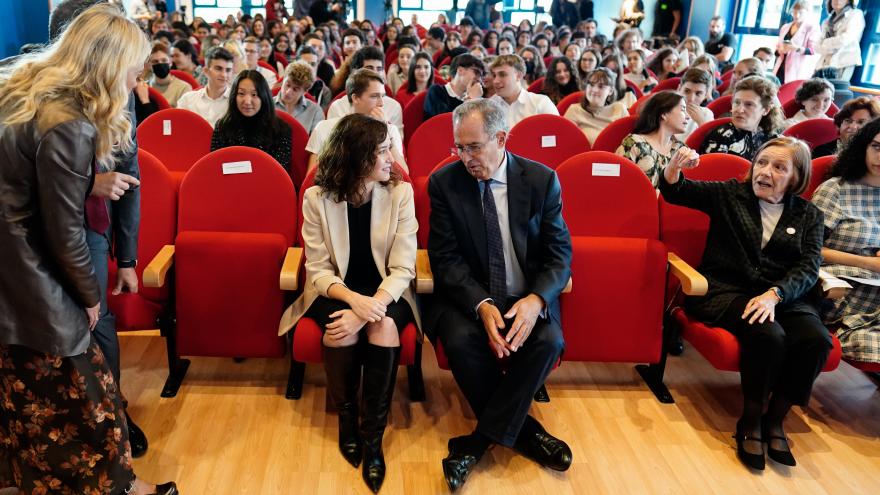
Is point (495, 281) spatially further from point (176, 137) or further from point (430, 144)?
point (176, 137)

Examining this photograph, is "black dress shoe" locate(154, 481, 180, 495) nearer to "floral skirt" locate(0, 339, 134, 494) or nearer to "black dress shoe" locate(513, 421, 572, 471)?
"floral skirt" locate(0, 339, 134, 494)

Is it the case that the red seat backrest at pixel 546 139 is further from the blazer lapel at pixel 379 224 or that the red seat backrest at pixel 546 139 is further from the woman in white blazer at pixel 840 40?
the woman in white blazer at pixel 840 40

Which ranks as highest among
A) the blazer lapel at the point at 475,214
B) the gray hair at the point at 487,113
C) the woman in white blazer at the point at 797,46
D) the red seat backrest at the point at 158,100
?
the woman in white blazer at the point at 797,46

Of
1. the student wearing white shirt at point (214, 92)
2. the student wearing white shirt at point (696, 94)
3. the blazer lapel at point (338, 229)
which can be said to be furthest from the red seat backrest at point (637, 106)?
the student wearing white shirt at point (214, 92)

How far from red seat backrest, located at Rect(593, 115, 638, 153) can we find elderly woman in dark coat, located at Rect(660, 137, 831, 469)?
107 cm

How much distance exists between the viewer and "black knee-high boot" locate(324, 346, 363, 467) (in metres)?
2.22

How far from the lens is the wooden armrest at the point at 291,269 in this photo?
2299 millimetres

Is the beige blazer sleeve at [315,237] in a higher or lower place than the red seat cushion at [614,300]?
higher

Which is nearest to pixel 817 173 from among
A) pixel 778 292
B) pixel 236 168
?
pixel 778 292

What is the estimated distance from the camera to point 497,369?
2271mm

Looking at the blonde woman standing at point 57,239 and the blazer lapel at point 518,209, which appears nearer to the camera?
the blonde woman standing at point 57,239

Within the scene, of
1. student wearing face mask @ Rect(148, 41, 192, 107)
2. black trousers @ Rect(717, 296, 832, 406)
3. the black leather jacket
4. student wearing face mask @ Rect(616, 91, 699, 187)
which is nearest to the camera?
the black leather jacket

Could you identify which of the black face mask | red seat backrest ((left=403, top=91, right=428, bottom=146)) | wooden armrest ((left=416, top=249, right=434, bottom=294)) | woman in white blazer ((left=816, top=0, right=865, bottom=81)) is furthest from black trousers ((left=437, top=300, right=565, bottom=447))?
woman in white blazer ((left=816, top=0, right=865, bottom=81))

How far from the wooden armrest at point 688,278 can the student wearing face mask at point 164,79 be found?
154 inches
